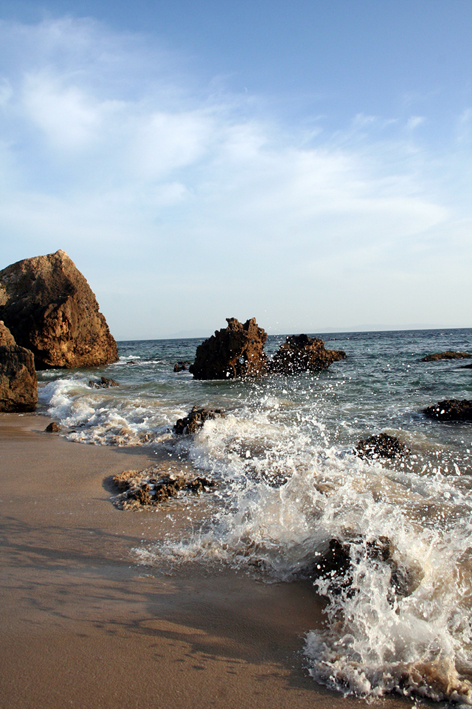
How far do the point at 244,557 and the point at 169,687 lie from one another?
1.20 metres

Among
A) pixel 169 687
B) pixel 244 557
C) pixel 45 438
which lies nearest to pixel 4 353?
pixel 45 438

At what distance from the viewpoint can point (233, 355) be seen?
17.4 meters

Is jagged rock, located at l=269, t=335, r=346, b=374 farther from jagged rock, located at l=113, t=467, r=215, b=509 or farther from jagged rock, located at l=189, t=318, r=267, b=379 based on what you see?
jagged rock, located at l=113, t=467, r=215, b=509

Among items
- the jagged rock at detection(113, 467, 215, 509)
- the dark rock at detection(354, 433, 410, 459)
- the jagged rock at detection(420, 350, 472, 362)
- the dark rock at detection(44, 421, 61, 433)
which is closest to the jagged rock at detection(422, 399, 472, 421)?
the dark rock at detection(354, 433, 410, 459)

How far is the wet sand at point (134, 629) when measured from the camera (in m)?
1.82

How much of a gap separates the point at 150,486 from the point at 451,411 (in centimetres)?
608

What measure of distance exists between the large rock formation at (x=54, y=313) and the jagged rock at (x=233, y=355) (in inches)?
403

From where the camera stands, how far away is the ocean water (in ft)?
6.79

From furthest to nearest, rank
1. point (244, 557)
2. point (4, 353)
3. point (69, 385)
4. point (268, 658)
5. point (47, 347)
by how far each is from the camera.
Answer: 1. point (47, 347)
2. point (69, 385)
3. point (4, 353)
4. point (244, 557)
5. point (268, 658)

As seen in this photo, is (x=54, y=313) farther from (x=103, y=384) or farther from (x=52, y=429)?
(x=52, y=429)

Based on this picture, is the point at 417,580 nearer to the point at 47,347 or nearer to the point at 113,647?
the point at 113,647

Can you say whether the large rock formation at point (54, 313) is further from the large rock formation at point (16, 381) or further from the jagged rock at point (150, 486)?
the jagged rock at point (150, 486)

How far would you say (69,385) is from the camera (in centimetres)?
1410

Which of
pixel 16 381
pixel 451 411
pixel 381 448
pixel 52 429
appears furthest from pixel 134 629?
pixel 16 381
